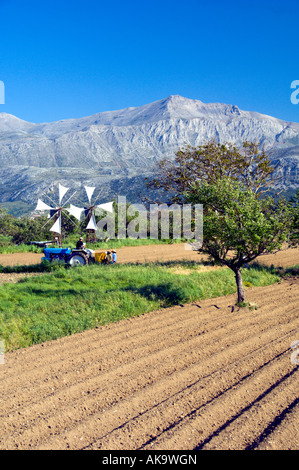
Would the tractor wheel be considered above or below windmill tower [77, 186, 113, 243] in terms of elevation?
below

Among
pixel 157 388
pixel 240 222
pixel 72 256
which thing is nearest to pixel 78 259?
pixel 72 256

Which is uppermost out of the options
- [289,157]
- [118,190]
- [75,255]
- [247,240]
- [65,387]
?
[289,157]

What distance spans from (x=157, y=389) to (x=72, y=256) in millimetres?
14198

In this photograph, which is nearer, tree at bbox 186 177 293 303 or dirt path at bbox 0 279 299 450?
dirt path at bbox 0 279 299 450

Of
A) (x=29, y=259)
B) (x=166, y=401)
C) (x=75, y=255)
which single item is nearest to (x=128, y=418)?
(x=166, y=401)

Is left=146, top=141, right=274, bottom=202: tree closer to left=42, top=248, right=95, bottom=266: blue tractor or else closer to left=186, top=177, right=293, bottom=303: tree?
left=42, top=248, right=95, bottom=266: blue tractor

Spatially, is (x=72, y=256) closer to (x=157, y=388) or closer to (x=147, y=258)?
(x=147, y=258)

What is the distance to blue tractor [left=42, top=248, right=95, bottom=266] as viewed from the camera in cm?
2028

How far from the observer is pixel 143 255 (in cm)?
2705

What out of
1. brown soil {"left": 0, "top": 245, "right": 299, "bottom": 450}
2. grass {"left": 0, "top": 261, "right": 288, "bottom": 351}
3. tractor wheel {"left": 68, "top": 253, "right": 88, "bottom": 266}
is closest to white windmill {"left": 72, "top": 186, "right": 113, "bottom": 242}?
tractor wheel {"left": 68, "top": 253, "right": 88, "bottom": 266}

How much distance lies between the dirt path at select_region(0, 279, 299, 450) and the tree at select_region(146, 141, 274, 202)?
456 inches
